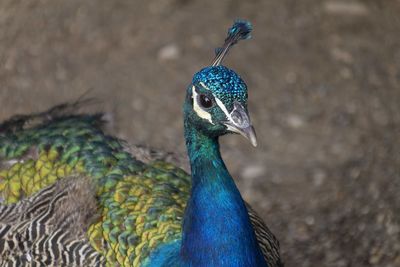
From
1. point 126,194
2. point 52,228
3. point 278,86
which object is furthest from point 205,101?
point 278,86

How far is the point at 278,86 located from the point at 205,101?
329 cm

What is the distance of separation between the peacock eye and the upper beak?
0.10 metres

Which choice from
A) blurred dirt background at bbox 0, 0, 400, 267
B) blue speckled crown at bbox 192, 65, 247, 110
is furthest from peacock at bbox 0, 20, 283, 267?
blurred dirt background at bbox 0, 0, 400, 267

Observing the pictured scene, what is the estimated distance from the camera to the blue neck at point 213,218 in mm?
2945

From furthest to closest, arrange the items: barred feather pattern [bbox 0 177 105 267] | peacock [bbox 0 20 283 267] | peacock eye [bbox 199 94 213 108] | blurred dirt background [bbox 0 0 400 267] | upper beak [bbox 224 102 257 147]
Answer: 1. blurred dirt background [bbox 0 0 400 267]
2. barred feather pattern [bbox 0 177 105 267]
3. peacock [bbox 0 20 283 267]
4. peacock eye [bbox 199 94 213 108]
5. upper beak [bbox 224 102 257 147]

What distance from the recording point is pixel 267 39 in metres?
6.46

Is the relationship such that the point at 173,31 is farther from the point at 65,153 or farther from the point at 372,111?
the point at 65,153

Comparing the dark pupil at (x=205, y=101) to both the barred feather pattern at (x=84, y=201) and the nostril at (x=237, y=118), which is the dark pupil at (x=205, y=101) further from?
the barred feather pattern at (x=84, y=201)

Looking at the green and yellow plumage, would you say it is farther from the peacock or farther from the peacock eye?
the peacock eye

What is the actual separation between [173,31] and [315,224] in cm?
230

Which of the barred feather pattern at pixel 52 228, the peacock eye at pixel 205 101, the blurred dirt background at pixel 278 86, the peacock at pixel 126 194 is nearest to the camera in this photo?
the peacock eye at pixel 205 101

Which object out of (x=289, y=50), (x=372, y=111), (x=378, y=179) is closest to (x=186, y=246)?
(x=378, y=179)

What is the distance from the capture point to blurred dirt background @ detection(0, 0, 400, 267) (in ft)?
16.4

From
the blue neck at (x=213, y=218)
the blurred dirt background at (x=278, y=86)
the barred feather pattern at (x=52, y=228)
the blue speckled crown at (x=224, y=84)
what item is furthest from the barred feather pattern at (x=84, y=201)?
the blurred dirt background at (x=278, y=86)
